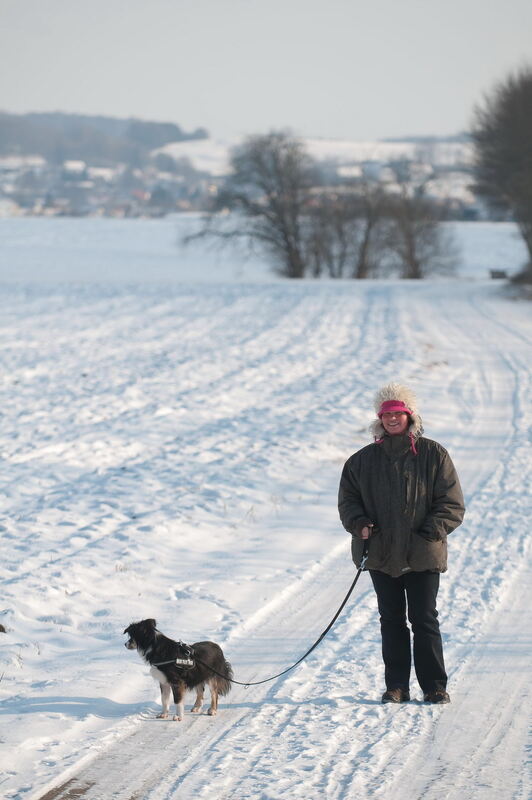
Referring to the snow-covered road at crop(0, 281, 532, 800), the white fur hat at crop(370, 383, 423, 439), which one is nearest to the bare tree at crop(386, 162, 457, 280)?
the snow-covered road at crop(0, 281, 532, 800)

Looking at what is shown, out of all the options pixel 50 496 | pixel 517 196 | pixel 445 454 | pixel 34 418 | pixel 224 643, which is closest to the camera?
pixel 445 454

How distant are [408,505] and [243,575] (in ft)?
9.97

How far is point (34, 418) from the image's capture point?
15.6 metres

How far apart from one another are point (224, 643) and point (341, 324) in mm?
23932

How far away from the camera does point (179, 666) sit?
554cm

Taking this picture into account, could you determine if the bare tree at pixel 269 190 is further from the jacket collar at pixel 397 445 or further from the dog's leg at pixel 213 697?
the dog's leg at pixel 213 697

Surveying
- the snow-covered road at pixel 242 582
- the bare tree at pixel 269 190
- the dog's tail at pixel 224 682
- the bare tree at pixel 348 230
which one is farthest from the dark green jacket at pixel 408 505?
the bare tree at pixel 348 230

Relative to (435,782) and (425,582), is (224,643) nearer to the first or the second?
(425,582)

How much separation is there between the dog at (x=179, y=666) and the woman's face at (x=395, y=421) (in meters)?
1.66

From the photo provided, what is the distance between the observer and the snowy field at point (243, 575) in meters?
5.02

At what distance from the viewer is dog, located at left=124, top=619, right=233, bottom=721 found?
5547mm

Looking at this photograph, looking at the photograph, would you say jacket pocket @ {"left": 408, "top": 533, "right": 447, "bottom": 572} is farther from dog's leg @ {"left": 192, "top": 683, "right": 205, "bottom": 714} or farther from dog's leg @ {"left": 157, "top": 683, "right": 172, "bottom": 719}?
dog's leg @ {"left": 157, "top": 683, "right": 172, "bottom": 719}

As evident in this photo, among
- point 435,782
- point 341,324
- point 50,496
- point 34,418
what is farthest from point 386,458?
point 341,324

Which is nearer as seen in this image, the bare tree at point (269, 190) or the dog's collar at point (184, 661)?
the dog's collar at point (184, 661)
